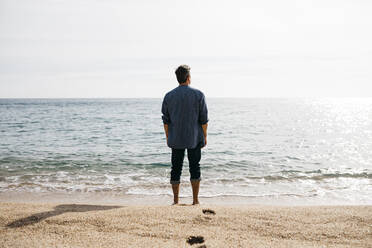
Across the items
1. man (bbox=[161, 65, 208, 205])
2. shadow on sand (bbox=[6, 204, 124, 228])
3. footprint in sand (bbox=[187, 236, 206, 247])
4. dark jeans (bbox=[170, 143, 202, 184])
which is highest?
man (bbox=[161, 65, 208, 205])

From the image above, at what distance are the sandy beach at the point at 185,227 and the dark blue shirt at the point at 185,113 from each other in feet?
3.43

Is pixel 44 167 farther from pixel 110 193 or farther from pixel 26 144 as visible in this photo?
pixel 26 144

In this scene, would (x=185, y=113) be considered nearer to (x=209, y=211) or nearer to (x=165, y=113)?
(x=165, y=113)

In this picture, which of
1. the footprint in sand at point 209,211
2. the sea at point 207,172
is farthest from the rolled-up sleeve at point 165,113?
the sea at point 207,172

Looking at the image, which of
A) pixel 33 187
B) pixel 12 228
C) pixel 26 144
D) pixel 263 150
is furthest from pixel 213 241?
pixel 26 144

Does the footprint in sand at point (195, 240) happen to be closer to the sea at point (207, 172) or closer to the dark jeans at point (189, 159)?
the dark jeans at point (189, 159)

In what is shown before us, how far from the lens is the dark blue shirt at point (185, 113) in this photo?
4277 mm

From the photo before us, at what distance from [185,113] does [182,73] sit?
0.65 meters

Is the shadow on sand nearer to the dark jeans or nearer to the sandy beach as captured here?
the sandy beach

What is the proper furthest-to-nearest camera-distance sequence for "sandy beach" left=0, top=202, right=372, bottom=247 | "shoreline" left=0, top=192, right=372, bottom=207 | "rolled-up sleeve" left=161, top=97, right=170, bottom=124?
"shoreline" left=0, top=192, right=372, bottom=207 < "rolled-up sleeve" left=161, top=97, right=170, bottom=124 < "sandy beach" left=0, top=202, right=372, bottom=247

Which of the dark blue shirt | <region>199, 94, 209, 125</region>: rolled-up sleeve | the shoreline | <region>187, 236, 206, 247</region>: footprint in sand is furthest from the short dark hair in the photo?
the shoreline

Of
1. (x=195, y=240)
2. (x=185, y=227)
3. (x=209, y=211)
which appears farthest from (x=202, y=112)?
(x=195, y=240)

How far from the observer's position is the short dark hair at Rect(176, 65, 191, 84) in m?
4.30

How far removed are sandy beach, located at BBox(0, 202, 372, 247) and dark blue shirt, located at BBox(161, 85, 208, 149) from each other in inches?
41.2
